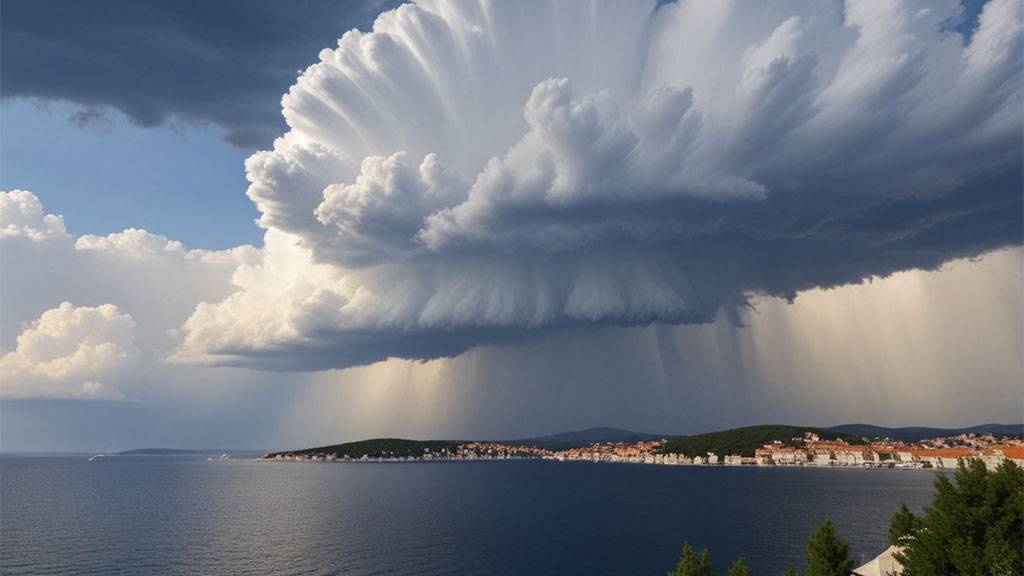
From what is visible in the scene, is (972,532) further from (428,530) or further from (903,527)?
(428,530)

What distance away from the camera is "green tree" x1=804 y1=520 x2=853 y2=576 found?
45062mm

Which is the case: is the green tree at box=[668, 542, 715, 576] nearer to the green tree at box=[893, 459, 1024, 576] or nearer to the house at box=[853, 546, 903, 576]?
the green tree at box=[893, 459, 1024, 576]

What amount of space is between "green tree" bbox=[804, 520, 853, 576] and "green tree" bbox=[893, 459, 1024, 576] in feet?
12.8

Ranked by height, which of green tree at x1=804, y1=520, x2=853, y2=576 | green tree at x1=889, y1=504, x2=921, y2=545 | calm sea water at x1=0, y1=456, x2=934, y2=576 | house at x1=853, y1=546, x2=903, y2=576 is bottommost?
calm sea water at x1=0, y1=456, x2=934, y2=576

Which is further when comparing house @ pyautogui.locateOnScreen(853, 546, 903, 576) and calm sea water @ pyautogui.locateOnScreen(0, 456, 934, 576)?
calm sea water @ pyautogui.locateOnScreen(0, 456, 934, 576)

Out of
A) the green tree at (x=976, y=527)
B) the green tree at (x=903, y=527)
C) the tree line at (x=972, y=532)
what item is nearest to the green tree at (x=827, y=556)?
the tree line at (x=972, y=532)

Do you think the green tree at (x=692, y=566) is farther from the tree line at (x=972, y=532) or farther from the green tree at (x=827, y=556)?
the green tree at (x=827, y=556)

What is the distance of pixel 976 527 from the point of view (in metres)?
40.0

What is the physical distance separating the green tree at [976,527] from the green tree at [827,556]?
3.90 m

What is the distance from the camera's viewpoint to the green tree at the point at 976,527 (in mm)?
38281

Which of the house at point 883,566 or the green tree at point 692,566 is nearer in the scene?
the green tree at point 692,566

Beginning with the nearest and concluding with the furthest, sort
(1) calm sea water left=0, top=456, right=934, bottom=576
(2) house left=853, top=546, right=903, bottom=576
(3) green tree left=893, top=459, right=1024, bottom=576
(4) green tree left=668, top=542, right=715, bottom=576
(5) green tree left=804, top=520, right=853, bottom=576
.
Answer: (3) green tree left=893, top=459, right=1024, bottom=576, (4) green tree left=668, top=542, right=715, bottom=576, (5) green tree left=804, top=520, right=853, bottom=576, (2) house left=853, top=546, right=903, bottom=576, (1) calm sea water left=0, top=456, right=934, bottom=576

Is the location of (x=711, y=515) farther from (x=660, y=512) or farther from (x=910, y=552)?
(x=910, y=552)

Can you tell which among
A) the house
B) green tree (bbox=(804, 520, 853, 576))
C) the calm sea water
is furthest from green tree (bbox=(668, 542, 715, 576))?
the calm sea water
